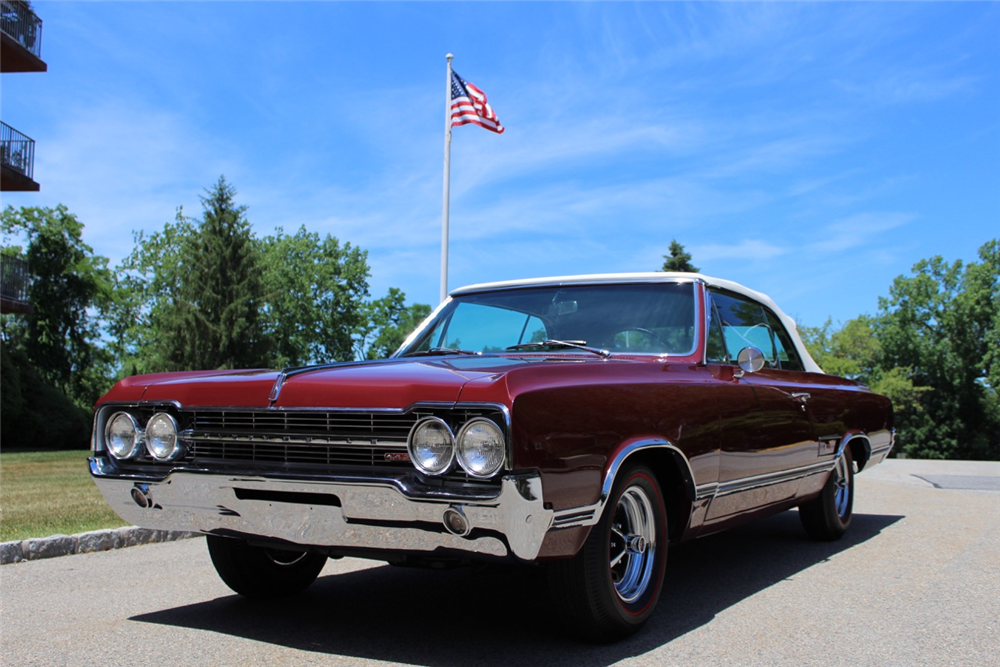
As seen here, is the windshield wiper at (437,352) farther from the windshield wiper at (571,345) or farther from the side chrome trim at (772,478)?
the side chrome trim at (772,478)

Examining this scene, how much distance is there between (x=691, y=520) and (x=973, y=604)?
157cm

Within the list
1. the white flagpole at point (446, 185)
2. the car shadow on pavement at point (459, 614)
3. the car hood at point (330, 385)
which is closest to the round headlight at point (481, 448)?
the car hood at point (330, 385)

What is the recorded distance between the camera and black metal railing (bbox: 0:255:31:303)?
81.3ft

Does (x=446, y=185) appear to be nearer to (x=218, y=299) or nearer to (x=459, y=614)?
(x=459, y=614)

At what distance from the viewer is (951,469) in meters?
14.6

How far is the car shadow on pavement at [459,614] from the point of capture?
361 centimetres

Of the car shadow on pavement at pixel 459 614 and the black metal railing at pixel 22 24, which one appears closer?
the car shadow on pavement at pixel 459 614

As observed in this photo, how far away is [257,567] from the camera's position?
14.9 feet

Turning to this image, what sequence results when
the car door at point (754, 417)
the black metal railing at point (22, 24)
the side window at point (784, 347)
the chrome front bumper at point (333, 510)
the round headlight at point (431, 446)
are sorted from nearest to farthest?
the chrome front bumper at point (333, 510) < the round headlight at point (431, 446) < the car door at point (754, 417) < the side window at point (784, 347) < the black metal railing at point (22, 24)

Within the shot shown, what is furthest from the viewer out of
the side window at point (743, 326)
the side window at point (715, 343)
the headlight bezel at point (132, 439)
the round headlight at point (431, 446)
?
the side window at point (743, 326)

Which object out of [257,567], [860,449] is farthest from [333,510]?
[860,449]

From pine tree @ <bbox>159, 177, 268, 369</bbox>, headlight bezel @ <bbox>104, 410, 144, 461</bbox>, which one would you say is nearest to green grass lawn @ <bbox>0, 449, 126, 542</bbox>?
headlight bezel @ <bbox>104, 410, 144, 461</bbox>

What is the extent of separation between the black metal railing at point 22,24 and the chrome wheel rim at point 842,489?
2460 cm

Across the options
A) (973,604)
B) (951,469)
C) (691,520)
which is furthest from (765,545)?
(951,469)
